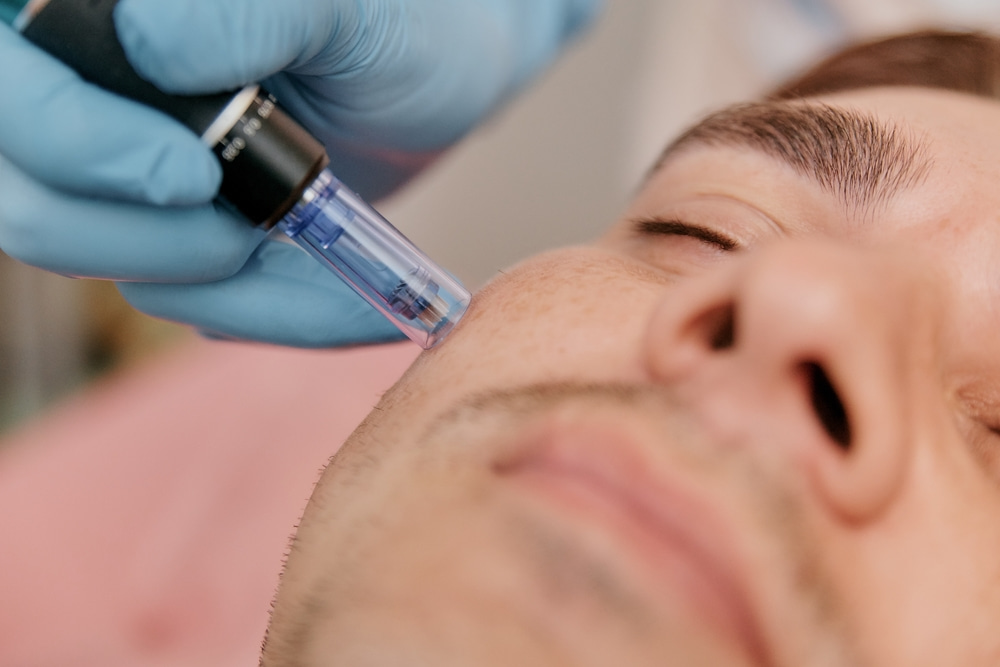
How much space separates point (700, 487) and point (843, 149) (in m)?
Result: 0.38

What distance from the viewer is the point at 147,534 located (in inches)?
61.2

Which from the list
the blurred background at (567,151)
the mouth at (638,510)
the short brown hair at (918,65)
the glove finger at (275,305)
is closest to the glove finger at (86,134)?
the glove finger at (275,305)

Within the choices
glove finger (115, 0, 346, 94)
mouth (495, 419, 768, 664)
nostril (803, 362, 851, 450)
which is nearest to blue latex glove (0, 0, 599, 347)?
glove finger (115, 0, 346, 94)

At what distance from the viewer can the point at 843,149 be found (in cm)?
70

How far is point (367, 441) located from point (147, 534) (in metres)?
1.11

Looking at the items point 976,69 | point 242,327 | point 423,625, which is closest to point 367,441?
point 423,625

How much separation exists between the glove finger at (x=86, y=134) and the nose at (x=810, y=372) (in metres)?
0.42

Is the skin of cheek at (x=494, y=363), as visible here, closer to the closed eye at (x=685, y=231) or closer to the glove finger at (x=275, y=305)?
the closed eye at (x=685, y=231)

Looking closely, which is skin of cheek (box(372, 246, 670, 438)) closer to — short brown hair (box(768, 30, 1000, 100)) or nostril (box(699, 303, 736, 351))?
nostril (box(699, 303, 736, 351))

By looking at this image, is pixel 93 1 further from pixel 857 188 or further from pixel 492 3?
pixel 857 188

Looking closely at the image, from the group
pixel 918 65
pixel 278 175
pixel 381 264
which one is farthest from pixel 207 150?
pixel 918 65

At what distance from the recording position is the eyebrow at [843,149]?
2.26 ft

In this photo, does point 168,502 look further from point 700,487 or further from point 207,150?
point 700,487

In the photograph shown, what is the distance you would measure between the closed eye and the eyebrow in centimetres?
9
